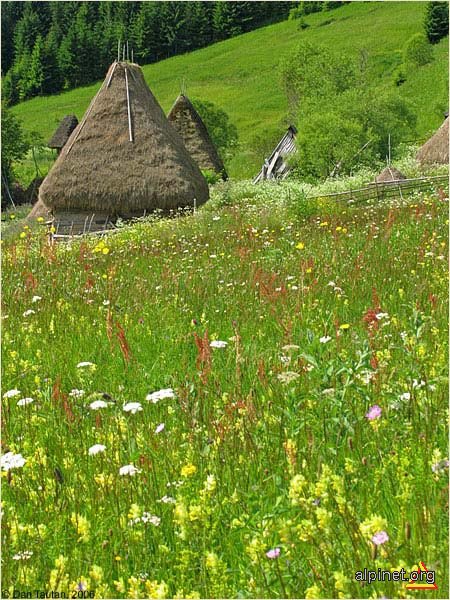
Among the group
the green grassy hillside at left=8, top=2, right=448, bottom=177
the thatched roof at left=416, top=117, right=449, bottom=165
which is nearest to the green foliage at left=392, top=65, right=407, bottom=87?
the green grassy hillside at left=8, top=2, right=448, bottom=177

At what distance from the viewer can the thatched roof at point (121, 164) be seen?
18406 millimetres

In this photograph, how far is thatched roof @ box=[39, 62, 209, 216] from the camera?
60.4ft

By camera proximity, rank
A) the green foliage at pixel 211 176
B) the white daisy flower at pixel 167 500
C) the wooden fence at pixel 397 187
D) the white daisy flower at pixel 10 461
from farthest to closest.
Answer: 1. the green foliage at pixel 211 176
2. the wooden fence at pixel 397 187
3. the white daisy flower at pixel 10 461
4. the white daisy flower at pixel 167 500

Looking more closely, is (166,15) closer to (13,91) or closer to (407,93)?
(13,91)

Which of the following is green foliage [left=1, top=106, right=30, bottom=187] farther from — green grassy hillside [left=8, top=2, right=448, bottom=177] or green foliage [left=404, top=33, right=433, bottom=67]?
green foliage [left=404, top=33, right=433, bottom=67]

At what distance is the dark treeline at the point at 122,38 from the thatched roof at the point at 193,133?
6419cm

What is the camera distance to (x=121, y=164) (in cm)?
1859

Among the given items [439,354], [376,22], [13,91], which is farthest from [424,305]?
[13,91]

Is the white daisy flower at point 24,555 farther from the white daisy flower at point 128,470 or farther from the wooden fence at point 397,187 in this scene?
the wooden fence at point 397,187

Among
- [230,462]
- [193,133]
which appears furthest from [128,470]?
[193,133]

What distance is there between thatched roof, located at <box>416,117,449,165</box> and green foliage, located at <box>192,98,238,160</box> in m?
15.7

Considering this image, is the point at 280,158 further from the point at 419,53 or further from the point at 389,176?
the point at 419,53

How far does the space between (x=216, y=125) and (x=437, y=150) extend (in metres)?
17.8

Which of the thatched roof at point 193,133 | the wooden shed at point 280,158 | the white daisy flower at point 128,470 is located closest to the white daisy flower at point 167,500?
the white daisy flower at point 128,470
